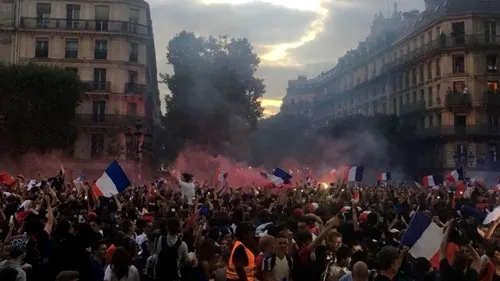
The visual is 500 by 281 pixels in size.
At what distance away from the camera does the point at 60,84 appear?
143 ft

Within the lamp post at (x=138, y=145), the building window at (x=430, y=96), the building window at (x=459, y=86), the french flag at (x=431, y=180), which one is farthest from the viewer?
the building window at (x=430, y=96)

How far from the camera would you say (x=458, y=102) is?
5266 cm

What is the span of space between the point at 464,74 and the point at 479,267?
50.7m

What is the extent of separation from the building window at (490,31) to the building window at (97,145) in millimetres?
37913

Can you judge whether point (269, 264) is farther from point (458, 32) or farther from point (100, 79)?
point (458, 32)

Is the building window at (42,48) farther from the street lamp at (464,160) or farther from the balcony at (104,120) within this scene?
the street lamp at (464,160)

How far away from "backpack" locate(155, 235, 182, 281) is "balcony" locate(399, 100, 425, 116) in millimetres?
54034

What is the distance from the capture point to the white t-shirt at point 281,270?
7.15 meters

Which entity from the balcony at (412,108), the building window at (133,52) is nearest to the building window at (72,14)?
the building window at (133,52)

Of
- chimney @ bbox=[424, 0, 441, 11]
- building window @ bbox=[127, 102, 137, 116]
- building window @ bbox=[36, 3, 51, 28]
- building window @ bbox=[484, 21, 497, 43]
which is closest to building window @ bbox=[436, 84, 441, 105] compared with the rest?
building window @ bbox=[484, 21, 497, 43]

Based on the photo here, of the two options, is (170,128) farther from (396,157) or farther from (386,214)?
(386,214)

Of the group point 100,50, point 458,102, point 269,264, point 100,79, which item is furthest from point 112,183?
point 458,102

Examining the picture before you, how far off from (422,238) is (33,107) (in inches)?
1610

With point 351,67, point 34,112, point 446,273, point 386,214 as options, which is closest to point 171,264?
point 446,273
